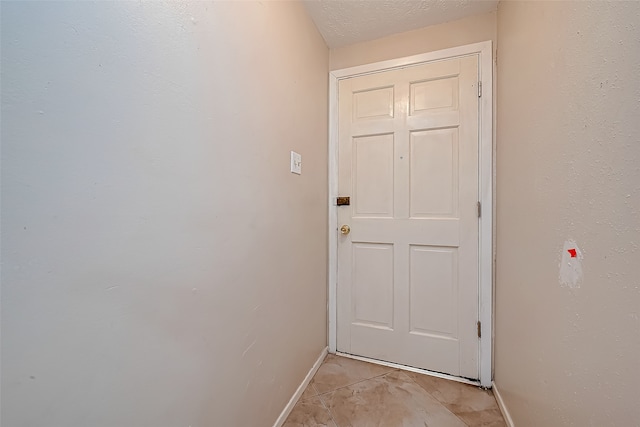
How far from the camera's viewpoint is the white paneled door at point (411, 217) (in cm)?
154

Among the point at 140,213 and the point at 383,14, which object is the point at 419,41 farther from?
the point at 140,213

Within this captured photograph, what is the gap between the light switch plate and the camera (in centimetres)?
134

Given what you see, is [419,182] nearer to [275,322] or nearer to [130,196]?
[275,322]

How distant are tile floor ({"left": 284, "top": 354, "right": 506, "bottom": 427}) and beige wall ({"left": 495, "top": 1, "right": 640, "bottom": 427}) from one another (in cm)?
22

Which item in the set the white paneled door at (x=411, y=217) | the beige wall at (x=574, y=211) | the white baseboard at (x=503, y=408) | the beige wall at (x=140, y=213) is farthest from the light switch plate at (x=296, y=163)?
the white baseboard at (x=503, y=408)

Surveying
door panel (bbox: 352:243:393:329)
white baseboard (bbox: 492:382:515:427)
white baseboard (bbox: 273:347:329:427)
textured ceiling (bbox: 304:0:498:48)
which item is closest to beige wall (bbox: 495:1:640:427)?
white baseboard (bbox: 492:382:515:427)

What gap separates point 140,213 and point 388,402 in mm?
1526

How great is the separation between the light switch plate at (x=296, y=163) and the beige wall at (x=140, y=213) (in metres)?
0.16

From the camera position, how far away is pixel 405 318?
1.67 m

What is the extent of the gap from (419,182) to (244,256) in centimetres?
121

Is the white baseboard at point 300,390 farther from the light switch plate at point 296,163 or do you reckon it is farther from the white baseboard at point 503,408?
the light switch plate at point 296,163

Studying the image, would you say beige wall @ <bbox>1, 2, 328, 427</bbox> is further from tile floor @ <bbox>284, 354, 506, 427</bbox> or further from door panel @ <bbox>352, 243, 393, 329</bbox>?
door panel @ <bbox>352, 243, 393, 329</bbox>

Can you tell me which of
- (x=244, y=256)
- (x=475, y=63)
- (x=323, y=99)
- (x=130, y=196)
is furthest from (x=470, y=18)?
(x=130, y=196)

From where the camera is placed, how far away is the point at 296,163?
138cm
